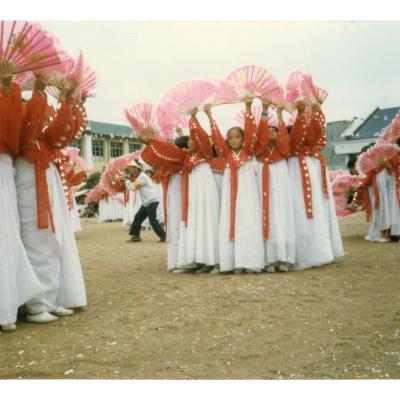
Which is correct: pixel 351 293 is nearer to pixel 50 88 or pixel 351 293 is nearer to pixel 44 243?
pixel 44 243

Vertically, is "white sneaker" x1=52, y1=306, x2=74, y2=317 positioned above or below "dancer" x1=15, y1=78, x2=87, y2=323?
below

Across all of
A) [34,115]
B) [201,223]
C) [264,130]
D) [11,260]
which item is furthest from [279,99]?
[11,260]

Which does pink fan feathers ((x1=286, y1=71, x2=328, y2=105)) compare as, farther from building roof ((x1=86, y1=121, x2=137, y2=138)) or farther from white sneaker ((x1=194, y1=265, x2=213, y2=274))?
white sneaker ((x1=194, y1=265, x2=213, y2=274))

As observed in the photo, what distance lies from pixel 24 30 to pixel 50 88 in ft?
2.91

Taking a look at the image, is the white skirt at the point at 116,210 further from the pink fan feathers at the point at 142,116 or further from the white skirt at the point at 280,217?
the white skirt at the point at 280,217

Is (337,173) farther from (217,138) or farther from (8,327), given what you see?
(8,327)

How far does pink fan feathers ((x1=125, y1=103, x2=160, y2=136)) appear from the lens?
6.41 meters

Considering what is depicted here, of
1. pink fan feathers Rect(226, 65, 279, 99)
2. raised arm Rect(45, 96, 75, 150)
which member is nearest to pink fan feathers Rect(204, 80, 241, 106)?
pink fan feathers Rect(226, 65, 279, 99)

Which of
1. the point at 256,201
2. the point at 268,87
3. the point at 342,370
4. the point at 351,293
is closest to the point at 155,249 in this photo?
the point at 256,201

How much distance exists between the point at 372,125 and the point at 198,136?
9.77ft

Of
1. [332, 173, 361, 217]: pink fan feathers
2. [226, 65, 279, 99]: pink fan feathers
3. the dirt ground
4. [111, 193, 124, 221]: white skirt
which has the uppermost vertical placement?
[226, 65, 279, 99]: pink fan feathers

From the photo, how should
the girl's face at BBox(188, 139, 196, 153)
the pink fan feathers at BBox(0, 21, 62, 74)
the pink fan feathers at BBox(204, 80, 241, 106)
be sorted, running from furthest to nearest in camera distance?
the girl's face at BBox(188, 139, 196, 153) < the pink fan feathers at BBox(204, 80, 241, 106) < the pink fan feathers at BBox(0, 21, 62, 74)

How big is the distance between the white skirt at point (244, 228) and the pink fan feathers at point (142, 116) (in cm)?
114

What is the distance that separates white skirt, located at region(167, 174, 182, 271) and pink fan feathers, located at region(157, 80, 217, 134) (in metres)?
0.77
